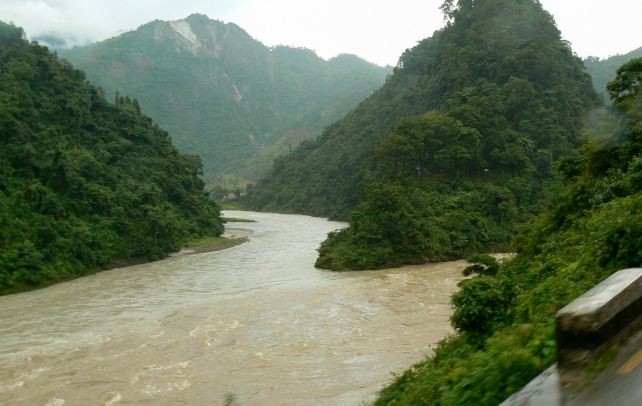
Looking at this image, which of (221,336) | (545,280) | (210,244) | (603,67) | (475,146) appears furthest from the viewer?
(603,67)

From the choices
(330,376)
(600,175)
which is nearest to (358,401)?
(330,376)

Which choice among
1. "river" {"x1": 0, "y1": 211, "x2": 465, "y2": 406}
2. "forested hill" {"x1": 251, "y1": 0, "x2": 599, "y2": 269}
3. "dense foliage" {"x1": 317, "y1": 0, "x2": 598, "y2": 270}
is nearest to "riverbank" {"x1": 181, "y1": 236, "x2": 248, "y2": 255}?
"river" {"x1": 0, "y1": 211, "x2": 465, "y2": 406}

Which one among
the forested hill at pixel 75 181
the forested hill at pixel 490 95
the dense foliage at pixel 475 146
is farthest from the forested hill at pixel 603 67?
the forested hill at pixel 75 181

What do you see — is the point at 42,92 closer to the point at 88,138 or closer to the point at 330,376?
the point at 88,138

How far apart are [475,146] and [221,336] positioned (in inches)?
1270

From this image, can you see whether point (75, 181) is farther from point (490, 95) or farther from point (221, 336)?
point (490, 95)

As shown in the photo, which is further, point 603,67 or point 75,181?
point 603,67

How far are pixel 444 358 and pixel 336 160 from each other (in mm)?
71111

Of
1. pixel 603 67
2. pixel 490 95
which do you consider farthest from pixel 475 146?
pixel 603 67

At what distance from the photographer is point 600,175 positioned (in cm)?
1545

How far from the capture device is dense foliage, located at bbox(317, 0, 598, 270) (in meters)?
34.8

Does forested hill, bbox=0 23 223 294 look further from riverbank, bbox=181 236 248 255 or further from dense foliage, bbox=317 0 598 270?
dense foliage, bbox=317 0 598 270

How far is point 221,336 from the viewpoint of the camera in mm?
18297

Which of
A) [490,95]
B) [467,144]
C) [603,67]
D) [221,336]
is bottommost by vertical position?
[221,336]
